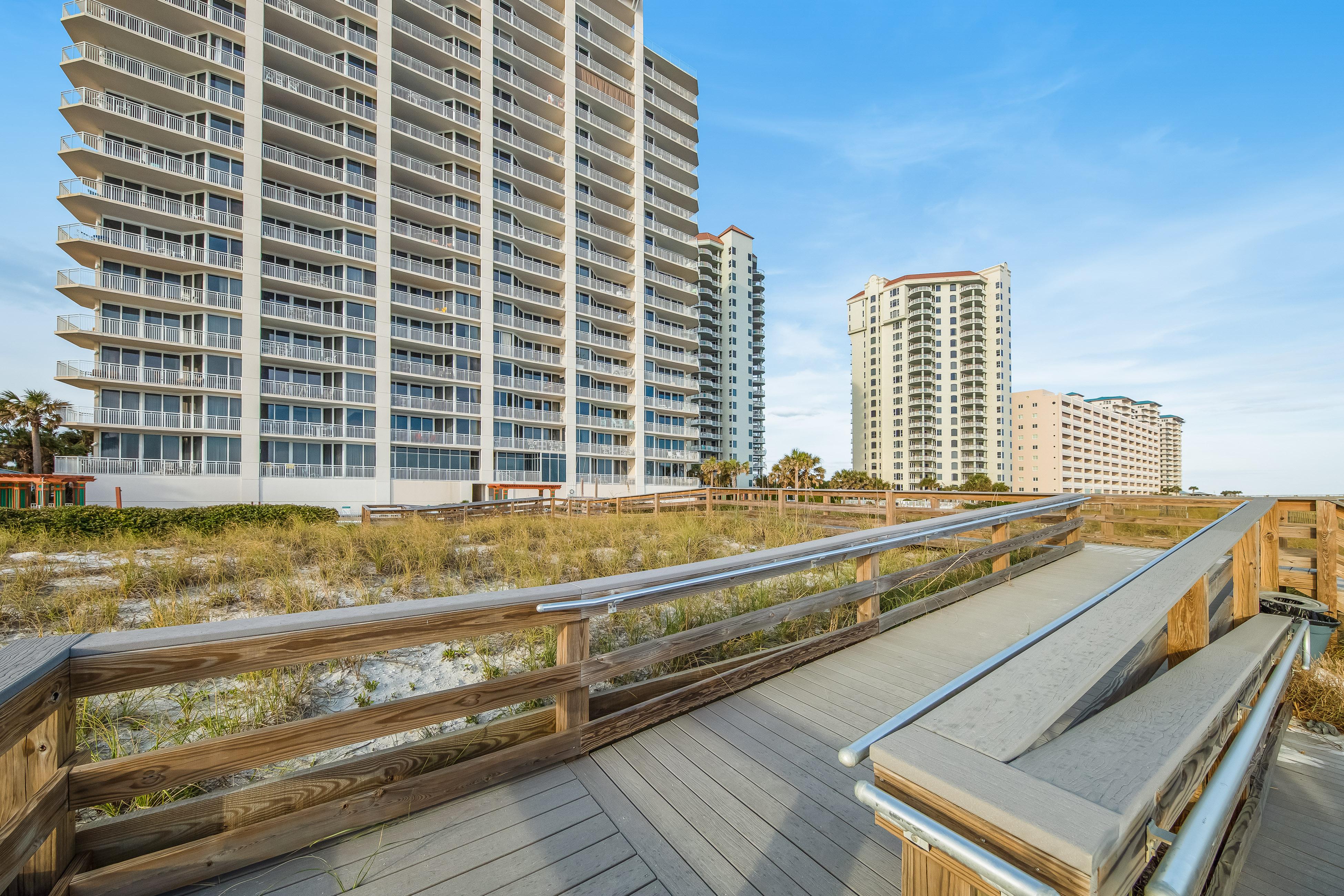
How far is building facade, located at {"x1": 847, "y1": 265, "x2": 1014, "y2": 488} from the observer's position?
2879 inches

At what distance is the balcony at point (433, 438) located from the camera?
1133 inches

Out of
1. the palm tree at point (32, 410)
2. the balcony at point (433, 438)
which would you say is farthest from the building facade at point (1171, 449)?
the palm tree at point (32, 410)

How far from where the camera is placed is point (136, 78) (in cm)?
2302

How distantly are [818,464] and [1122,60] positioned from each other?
134 feet

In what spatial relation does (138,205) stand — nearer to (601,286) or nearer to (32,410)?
(32,410)

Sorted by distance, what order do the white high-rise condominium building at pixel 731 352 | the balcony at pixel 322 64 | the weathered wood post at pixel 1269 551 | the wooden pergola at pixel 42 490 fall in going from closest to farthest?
the weathered wood post at pixel 1269 551 < the wooden pergola at pixel 42 490 < the balcony at pixel 322 64 < the white high-rise condominium building at pixel 731 352

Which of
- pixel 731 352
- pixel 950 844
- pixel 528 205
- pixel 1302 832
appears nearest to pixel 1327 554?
pixel 1302 832

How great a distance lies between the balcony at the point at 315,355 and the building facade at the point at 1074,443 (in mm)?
73768

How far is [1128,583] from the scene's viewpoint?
1.78 m

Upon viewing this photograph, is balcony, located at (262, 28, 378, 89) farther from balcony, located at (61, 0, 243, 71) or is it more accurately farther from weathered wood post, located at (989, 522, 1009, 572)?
weathered wood post, located at (989, 522, 1009, 572)

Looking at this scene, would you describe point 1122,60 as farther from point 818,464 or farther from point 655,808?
point 818,464

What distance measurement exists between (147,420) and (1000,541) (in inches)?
1319

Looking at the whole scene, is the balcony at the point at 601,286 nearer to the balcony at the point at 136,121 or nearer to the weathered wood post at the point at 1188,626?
the balcony at the point at 136,121

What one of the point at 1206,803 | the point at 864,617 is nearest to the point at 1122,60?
the point at 864,617
